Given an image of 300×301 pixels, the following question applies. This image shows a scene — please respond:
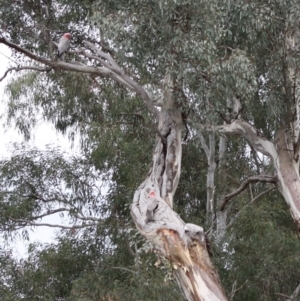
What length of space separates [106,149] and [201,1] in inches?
135

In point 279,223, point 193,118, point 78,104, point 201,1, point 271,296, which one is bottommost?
point 271,296

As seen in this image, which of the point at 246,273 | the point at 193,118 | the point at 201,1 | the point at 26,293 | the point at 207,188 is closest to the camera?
the point at 201,1

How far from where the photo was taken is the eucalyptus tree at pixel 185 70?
6.67 metres

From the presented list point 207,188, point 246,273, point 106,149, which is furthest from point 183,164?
point 246,273

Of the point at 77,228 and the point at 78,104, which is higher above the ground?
the point at 78,104

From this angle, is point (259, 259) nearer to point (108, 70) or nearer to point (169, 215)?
point (108, 70)

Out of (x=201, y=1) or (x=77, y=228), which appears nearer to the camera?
(x=201, y=1)

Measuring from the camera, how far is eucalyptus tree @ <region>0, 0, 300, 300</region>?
6.67 meters

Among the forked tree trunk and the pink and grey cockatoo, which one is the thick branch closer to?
the pink and grey cockatoo

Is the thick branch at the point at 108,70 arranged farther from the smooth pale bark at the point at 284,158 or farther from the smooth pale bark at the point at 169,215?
the smooth pale bark at the point at 284,158

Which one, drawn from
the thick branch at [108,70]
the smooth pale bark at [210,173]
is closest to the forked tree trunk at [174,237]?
the thick branch at [108,70]

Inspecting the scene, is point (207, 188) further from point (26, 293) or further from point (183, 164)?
point (26, 293)

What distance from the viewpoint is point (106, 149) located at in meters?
10.3

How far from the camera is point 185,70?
7.44 meters
